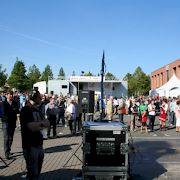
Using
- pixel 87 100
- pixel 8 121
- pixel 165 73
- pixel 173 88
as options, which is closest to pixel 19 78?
pixel 165 73

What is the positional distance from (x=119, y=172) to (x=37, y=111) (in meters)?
2.06

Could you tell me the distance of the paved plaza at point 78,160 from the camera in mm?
9469

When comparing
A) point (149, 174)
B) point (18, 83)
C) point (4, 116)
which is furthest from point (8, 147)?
point (18, 83)

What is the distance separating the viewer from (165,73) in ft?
252

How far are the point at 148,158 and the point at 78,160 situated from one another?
2.11m

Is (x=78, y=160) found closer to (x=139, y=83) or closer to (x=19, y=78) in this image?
(x=19, y=78)

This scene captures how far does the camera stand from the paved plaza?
31.1 feet

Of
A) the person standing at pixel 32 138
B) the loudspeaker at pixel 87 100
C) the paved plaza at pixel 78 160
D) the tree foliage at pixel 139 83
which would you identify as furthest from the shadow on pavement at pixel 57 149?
the tree foliage at pixel 139 83

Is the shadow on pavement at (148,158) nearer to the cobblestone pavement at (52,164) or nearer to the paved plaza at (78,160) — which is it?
the paved plaza at (78,160)

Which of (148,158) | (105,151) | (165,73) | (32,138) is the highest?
(165,73)

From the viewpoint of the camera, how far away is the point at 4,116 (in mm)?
11500

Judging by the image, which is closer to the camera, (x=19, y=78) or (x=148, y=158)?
(x=148, y=158)

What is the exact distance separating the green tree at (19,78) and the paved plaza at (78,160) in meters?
53.6

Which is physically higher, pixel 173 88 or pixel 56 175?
pixel 173 88
